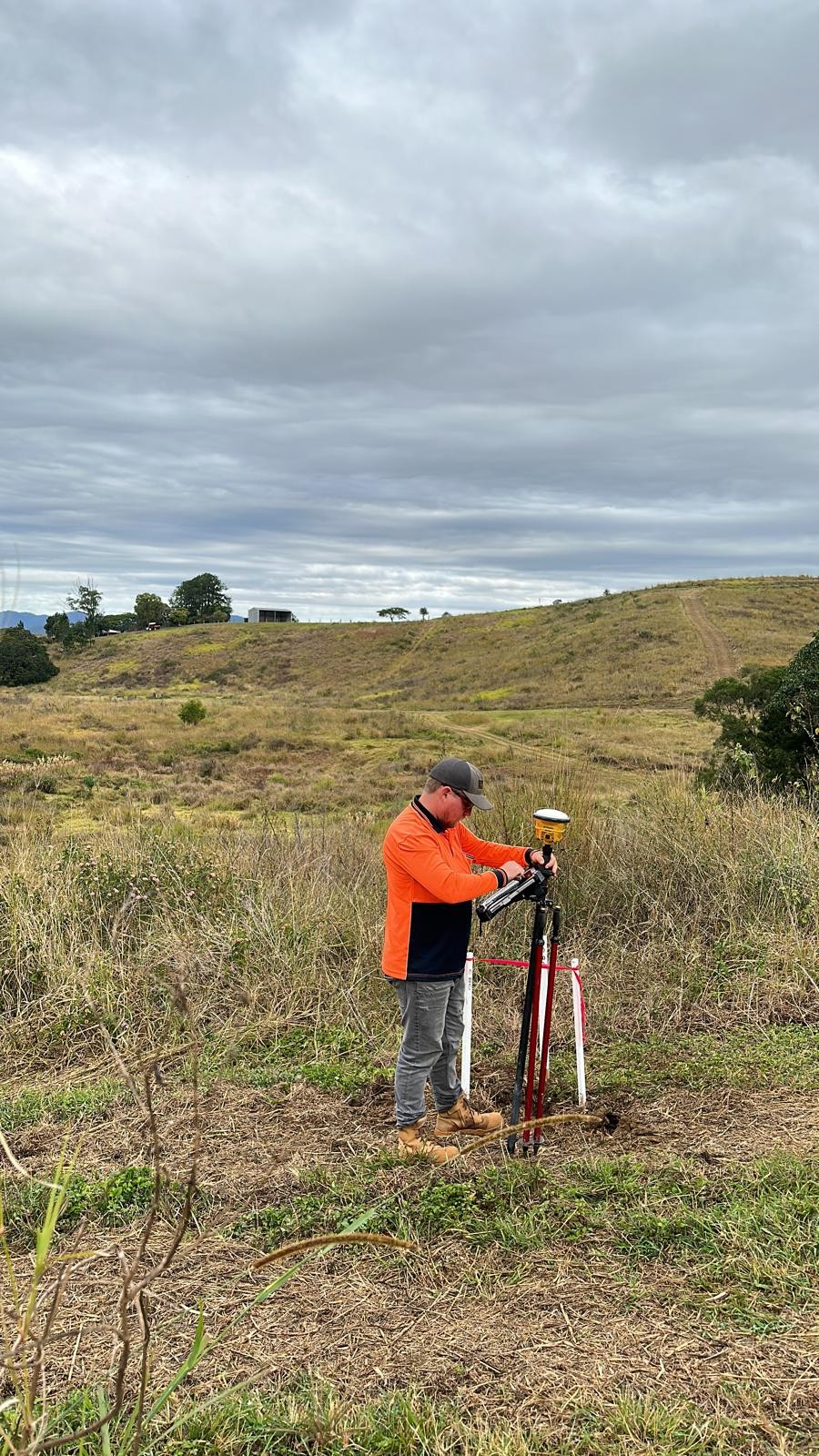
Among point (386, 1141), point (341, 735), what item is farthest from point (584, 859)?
point (341, 735)

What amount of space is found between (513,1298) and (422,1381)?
1.63 ft

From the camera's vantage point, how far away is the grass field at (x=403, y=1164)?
8.21 ft

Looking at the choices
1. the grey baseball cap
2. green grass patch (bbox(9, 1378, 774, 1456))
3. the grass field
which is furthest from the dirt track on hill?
green grass patch (bbox(9, 1378, 774, 1456))

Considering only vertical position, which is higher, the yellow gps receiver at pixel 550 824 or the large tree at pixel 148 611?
the large tree at pixel 148 611

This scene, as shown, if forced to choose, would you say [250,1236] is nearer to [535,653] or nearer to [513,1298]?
[513,1298]

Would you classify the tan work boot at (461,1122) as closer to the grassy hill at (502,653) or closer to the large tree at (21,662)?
the grassy hill at (502,653)

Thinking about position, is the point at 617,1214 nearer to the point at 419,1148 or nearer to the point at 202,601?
the point at 419,1148

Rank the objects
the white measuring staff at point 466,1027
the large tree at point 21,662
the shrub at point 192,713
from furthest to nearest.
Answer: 1. the large tree at point 21,662
2. the shrub at point 192,713
3. the white measuring staff at point 466,1027

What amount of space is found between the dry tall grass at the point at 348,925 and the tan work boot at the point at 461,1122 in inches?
44.8

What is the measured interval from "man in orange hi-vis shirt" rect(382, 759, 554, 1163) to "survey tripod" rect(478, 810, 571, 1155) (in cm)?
6

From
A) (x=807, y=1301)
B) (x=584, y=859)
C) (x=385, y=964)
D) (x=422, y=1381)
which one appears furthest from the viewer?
(x=584, y=859)

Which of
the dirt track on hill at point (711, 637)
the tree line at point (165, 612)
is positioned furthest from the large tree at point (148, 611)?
the dirt track on hill at point (711, 637)

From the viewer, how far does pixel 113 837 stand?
25.5 feet

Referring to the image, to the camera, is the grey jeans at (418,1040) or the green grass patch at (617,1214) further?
the grey jeans at (418,1040)
